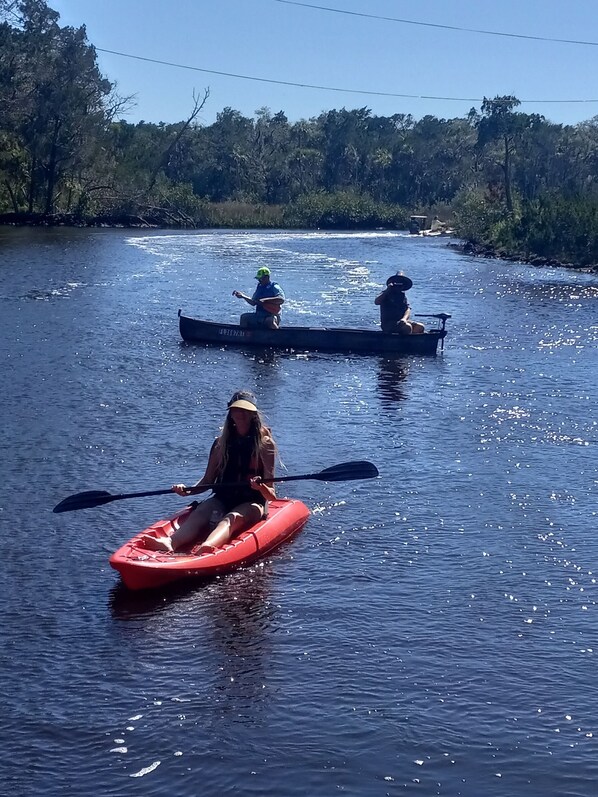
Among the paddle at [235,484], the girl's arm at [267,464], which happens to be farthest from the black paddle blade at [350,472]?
the girl's arm at [267,464]

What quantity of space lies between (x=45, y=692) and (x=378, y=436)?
7785mm

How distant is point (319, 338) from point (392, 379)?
2.68 meters

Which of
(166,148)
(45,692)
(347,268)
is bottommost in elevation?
(45,692)

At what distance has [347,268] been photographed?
40.1 meters

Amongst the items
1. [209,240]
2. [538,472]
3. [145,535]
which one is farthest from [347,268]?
[145,535]

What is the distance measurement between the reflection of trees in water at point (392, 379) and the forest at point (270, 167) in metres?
21.1

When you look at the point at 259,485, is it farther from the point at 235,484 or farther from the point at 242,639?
the point at 242,639

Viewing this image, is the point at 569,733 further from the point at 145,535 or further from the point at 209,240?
the point at 209,240

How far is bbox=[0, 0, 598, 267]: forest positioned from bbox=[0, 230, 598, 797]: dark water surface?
25.0 meters

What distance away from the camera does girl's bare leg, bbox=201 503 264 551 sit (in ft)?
31.8

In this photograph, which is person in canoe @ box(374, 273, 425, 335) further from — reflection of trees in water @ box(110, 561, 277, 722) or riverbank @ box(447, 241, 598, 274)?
riverbank @ box(447, 241, 598, 274)

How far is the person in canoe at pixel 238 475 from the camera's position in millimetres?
Result: 10030

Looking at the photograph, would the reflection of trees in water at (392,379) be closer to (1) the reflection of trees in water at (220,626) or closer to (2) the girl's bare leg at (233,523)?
(2) the girl's bare leg at (233,523)

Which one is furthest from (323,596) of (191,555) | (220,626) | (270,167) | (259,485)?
(270,167)
